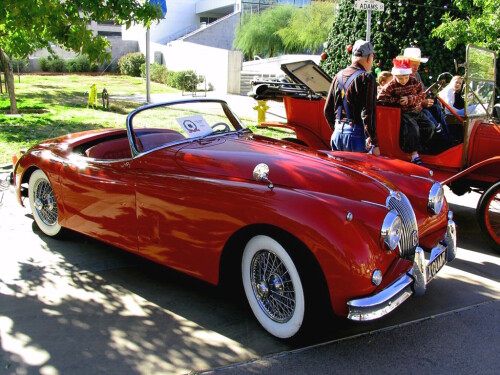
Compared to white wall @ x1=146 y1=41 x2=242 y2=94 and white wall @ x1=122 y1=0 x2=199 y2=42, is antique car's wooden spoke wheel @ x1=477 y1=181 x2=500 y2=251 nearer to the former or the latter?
white wall @ x1=146 y1=41 x2=242 y2=94

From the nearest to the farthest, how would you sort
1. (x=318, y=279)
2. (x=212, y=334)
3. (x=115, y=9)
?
(x=318, y=279)
(x=212, y=334)
(x=115, y=9)

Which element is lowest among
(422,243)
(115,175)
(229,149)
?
(422,243)

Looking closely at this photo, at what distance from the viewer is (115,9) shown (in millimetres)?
6027

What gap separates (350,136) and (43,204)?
3358 millimetres

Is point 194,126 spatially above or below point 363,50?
below

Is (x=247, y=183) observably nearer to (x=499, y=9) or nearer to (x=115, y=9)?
(x=115, y=9)

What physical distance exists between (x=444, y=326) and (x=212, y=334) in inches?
66.0

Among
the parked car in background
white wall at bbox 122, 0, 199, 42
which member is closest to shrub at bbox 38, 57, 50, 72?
white wall at bbox 122, 0, 199, 42

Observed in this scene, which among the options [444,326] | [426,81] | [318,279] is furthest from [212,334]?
[426,81]

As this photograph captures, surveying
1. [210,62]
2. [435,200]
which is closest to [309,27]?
[210,62]

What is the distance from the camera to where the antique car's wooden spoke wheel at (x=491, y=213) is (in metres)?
4.80

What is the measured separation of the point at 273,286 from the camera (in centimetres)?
323

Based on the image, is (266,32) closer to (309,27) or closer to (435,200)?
(309,27)

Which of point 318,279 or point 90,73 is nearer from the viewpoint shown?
point 318,279
